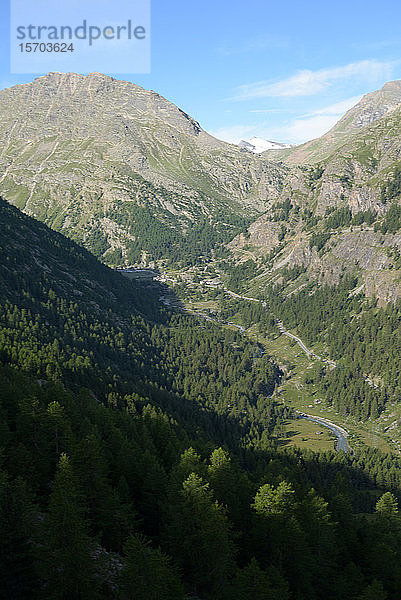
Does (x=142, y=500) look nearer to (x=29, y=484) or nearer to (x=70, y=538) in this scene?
(x=29, y=484)

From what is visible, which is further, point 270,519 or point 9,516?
point 270,519

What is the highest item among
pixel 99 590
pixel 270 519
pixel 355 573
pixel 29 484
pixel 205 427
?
pixel 29 484

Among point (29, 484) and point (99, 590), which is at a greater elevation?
point (29, 484)

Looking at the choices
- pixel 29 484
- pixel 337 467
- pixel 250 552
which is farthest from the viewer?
pixel 337 467

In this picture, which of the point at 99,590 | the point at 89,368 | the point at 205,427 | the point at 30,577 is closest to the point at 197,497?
the point at 99,590

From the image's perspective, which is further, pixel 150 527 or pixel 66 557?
pixel 150 527

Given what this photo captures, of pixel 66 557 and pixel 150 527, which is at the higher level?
pixel 66 557

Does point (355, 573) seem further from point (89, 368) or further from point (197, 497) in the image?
point (89, 368)

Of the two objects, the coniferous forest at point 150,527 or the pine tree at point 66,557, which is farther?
the coniferous forest at point 150,527

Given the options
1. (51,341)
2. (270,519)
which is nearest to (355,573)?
(270,519)

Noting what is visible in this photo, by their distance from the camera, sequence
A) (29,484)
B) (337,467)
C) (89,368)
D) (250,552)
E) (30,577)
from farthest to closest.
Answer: (337,467) < (89,368) < (250,552) < (29,484) < (30,577)

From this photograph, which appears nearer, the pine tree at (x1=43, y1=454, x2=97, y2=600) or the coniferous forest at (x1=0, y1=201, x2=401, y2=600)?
the pine tree at (x1=43, y1=454, x2=97, y2=600)
